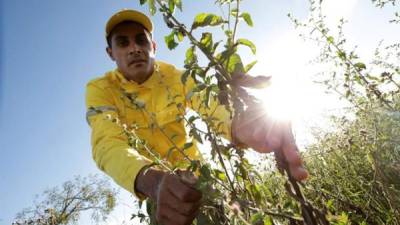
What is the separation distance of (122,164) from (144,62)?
1.82 meters

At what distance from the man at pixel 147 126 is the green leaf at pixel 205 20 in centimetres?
29

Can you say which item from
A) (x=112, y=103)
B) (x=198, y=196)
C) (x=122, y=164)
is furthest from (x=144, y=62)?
(x=198, y=196)

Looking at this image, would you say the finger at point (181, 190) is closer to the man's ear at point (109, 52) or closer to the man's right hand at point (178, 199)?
the man's right hand at point (178, 199)

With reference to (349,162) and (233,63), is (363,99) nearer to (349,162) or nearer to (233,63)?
(349,162)

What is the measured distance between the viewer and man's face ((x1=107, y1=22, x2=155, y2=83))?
3.42m

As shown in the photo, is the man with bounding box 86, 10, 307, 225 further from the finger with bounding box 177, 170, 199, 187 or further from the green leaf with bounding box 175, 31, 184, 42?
the green leaf with bounding box 175, 31, 184, 42

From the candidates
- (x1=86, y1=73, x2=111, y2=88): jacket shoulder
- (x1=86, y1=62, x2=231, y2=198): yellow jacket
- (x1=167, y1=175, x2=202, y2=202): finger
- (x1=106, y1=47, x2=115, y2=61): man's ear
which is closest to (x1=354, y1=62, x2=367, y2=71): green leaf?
(x1=86, y1=62, x2=231, y2=198): yellow jacket

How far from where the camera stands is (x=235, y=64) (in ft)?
3.22

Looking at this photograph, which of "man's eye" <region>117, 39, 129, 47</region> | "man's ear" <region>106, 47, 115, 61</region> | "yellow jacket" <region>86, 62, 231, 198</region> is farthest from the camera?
"man's ear" <region>106, 47, 115, 61</region>

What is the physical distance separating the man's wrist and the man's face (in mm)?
1951

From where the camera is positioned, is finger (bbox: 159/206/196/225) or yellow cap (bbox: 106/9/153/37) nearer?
finger (bbox: 159/206/196/225)

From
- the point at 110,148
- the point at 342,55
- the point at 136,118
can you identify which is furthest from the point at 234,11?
the point at 136,118

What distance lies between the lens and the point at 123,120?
3.05m

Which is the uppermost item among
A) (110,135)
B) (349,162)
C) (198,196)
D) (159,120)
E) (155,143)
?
(159,120)
